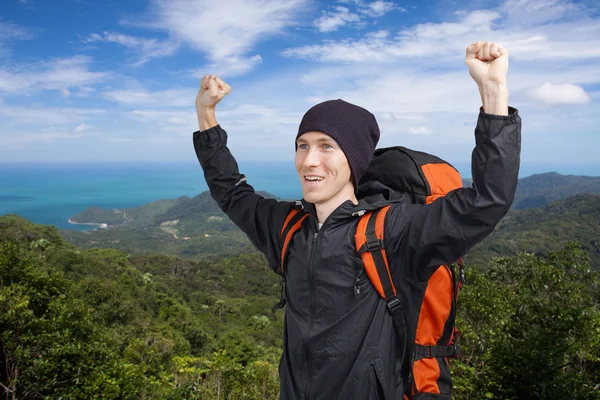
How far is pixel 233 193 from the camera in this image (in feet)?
7.91

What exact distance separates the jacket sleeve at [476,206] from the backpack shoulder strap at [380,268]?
0.34ft

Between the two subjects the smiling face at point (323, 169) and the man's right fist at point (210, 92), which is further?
the man's right fist at point (210, 92)

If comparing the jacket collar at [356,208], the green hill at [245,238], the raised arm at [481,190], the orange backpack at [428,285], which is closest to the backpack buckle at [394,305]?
A: the orange backpack at [428,285]

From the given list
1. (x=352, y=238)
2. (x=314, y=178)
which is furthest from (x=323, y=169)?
(x=352, y=238)

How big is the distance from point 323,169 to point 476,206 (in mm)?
704

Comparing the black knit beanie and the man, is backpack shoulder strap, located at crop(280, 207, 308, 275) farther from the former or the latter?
the black knit beanie

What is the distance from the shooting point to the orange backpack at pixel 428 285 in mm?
1620

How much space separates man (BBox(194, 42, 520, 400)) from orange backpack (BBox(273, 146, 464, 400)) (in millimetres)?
47

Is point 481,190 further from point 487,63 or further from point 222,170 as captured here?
point 222,170

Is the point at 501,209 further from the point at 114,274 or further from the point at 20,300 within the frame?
the point at 114,274

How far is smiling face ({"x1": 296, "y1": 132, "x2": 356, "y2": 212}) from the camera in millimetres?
1809

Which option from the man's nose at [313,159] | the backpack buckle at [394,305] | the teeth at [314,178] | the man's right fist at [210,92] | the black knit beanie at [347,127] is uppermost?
the man's right fist at [210,92]

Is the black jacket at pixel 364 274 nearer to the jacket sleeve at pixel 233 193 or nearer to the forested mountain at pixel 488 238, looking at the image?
the jacket sleeve at pixel 233 193

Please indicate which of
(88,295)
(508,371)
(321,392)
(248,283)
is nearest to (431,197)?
(321,392)
